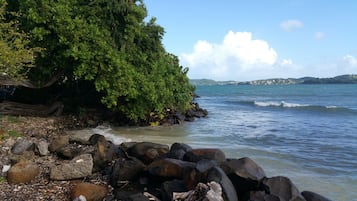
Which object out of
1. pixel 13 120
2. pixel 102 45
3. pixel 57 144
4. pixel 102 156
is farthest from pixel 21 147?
pixel 102 45

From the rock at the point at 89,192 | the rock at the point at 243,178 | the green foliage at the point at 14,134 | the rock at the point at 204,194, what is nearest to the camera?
the rock at the point at 204,194

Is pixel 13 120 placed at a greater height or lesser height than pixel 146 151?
greater

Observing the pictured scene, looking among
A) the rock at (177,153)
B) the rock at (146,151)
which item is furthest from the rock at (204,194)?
the rock at (146,151)

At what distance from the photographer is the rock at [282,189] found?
248 inches

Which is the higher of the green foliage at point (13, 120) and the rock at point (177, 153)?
the green foliage at point (13, 120)

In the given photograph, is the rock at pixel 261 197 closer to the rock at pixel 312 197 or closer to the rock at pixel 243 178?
the rock at pixel 243 178

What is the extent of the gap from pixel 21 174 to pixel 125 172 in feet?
7.57

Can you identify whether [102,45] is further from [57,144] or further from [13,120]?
[57,144]

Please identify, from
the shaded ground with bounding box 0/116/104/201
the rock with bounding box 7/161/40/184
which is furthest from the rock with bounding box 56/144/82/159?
the rock with bounding box 7/161/40/184

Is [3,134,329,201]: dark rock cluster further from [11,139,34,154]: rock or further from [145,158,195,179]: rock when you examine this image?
[11,139,34,154]: rock

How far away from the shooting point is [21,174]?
790cm

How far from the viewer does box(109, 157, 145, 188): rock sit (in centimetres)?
785

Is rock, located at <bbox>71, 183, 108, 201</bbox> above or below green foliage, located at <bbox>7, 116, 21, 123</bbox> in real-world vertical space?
below

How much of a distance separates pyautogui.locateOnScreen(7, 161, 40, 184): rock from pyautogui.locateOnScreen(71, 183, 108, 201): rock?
1.43 meters
